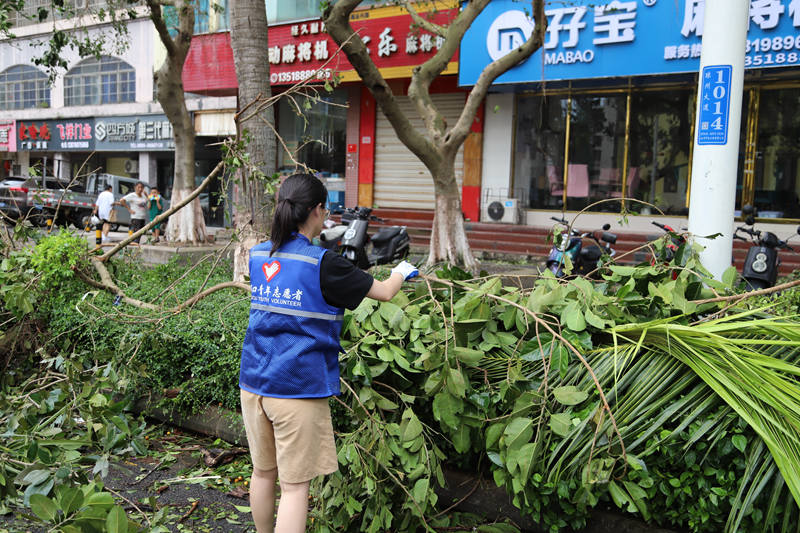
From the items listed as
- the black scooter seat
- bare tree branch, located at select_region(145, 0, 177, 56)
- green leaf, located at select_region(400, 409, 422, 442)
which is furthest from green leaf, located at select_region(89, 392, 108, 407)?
bare tree branch, located at select_region(145, 0, 177, 56)

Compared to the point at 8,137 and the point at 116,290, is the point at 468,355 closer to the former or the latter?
the point at 116,290

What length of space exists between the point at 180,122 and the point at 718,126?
33.9 ft

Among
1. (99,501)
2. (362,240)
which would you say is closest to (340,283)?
(99,501)

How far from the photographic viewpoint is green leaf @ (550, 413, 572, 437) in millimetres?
2906

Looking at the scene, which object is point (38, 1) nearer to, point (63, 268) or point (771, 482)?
point (63, 268)

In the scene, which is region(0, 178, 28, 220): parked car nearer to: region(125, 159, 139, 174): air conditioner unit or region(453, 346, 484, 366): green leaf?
region(125, 159, 139, 174): air conditioner unit

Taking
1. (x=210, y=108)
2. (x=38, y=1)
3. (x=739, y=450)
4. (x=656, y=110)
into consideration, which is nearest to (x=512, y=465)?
(x=739, y=450)

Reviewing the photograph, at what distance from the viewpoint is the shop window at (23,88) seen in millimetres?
29309

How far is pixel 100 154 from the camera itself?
2783cm

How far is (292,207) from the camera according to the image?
2.85m

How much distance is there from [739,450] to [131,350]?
379 cm

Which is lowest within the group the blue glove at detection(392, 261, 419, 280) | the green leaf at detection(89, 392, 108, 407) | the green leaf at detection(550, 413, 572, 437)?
the green leaf at detection(89, 392, 108, 407)

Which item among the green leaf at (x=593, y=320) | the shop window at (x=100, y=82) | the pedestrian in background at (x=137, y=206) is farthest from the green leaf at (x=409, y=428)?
the shop window at (x=100, y=82)

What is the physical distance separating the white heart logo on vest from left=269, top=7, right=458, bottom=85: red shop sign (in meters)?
12.4
